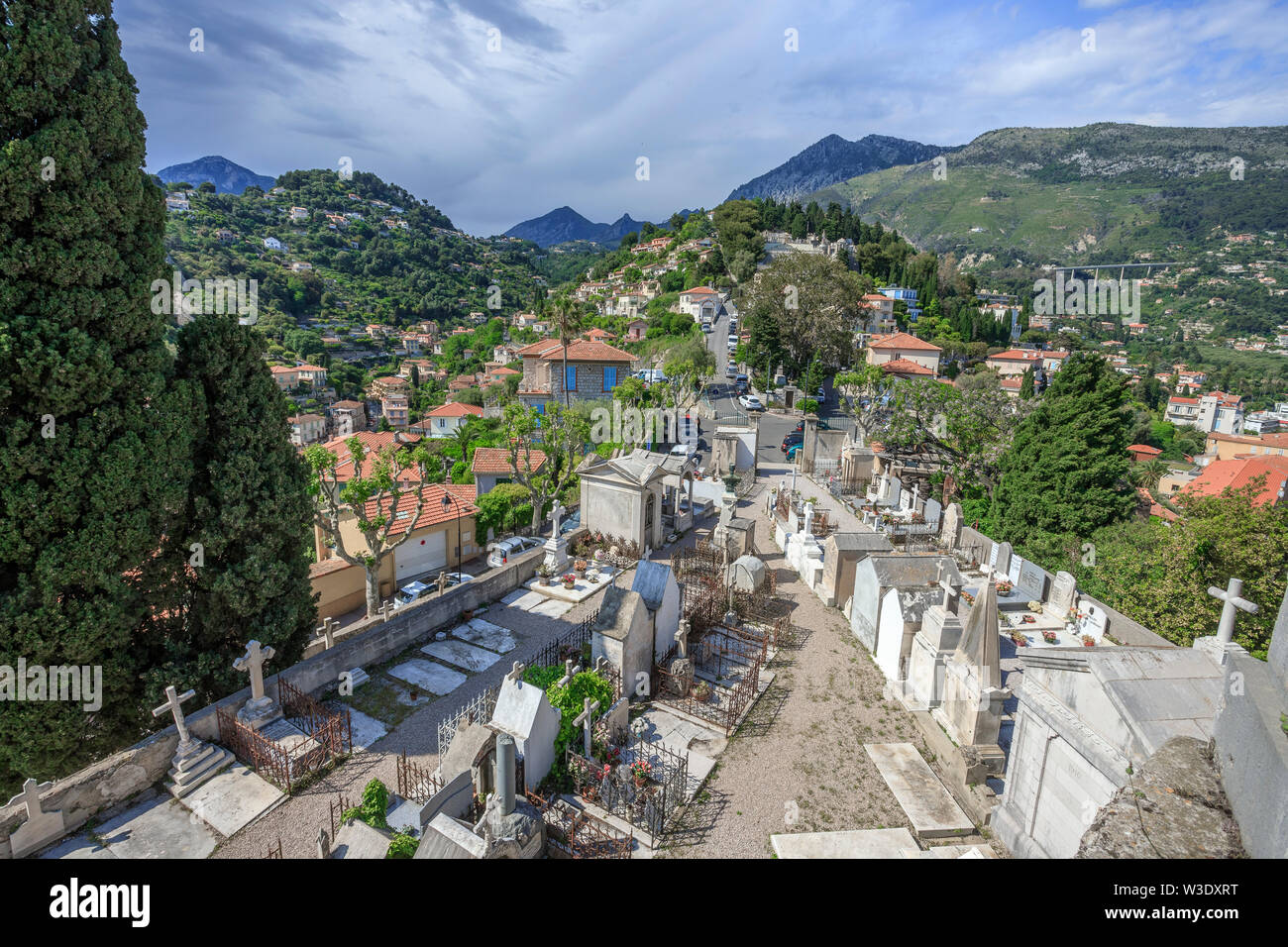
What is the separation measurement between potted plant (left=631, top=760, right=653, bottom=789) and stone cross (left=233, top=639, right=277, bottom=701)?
266 inches

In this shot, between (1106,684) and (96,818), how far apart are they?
45.8 feet

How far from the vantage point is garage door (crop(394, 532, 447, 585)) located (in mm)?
21781

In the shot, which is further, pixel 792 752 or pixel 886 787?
pixel 792 752

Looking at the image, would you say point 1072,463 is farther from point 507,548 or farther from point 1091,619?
point 507,548

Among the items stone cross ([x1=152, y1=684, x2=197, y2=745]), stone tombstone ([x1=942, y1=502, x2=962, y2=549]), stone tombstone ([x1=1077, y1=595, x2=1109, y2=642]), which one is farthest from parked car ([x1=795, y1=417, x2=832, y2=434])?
stone cross ([x1=152, y1=684, x2=197, y2=745])

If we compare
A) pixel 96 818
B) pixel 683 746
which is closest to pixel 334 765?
pixel 96 818

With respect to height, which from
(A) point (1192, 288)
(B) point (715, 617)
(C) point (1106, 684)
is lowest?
(B) point (715, 617)

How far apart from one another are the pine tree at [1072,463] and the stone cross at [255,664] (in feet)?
91.5

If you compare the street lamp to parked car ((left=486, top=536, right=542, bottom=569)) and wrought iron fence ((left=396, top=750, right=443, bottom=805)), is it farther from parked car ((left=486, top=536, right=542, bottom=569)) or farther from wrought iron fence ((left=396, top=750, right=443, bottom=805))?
wrought iron fence ((left=396, top=750, right=443, bottom=805))

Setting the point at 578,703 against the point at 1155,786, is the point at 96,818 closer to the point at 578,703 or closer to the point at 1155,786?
the point at 578,703

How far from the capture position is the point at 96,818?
8742 mm

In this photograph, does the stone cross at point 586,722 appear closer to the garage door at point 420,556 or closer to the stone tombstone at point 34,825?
the stone tombstone at point 34,825
